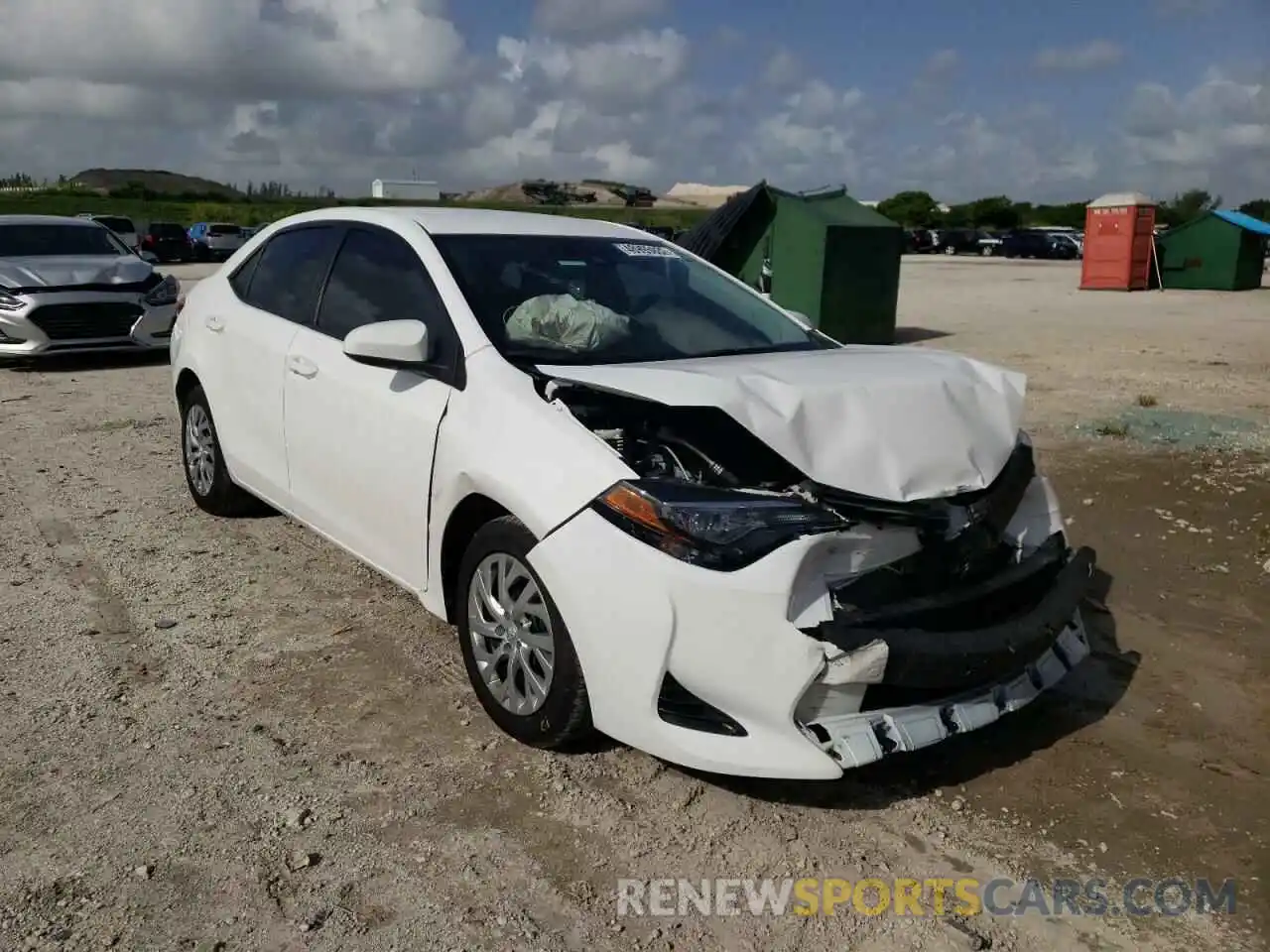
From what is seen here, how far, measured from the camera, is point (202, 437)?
566 cm

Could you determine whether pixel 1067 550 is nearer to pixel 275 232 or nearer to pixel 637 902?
pixel 637 902

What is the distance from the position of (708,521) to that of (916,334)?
46.3 feet

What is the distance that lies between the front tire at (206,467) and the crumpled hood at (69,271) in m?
6.27

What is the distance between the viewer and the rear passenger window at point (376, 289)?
157 inches

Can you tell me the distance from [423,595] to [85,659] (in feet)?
4.38

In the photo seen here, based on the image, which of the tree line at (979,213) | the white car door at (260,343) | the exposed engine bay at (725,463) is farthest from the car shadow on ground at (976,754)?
the tree line at (979,213)

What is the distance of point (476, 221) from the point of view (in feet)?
14.8

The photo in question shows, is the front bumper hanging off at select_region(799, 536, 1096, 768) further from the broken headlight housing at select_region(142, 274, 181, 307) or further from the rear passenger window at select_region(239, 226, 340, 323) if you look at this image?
the broken headlight housing at select_region(142, 274, 181, 307)

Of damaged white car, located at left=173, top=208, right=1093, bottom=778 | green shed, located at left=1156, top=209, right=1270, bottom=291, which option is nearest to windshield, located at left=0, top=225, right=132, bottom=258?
damaged white car, located at left=173, top=208, right=1093, bottom=778

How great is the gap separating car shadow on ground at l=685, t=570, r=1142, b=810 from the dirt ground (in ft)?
0.04

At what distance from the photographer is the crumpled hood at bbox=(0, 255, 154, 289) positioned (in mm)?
10836

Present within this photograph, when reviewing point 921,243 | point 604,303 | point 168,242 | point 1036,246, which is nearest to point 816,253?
point 604,303

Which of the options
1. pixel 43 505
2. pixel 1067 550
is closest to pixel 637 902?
pixel 1067 550

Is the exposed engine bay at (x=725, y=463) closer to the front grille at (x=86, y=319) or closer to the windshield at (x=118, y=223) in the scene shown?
the front grille at (x=86, y=319)
